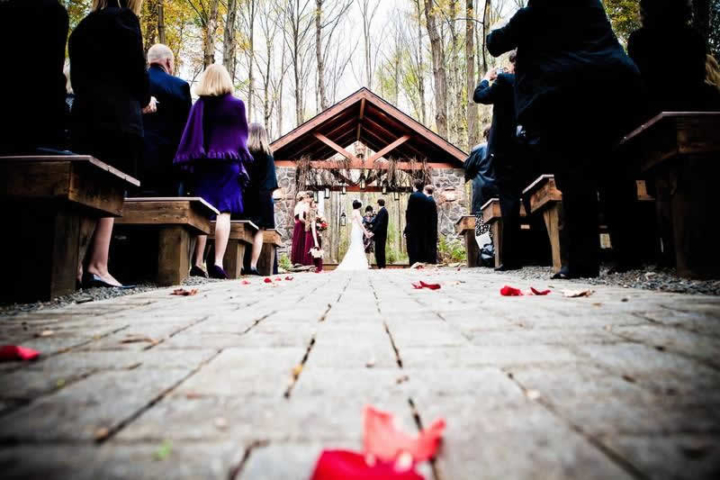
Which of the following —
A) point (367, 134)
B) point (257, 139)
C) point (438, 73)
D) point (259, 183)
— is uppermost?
point (438, 73)

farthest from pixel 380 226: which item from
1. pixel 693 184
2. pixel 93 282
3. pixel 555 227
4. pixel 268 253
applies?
pixel 693 184

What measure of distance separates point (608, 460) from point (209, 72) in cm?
482

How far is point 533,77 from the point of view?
2914mm

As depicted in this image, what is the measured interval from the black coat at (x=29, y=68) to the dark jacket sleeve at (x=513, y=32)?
9.72ft

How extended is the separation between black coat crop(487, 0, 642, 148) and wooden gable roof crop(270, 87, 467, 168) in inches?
386

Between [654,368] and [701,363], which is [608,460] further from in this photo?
[701,363]

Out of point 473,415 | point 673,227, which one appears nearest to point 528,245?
point 673,227

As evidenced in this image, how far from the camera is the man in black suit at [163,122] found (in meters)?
4.17

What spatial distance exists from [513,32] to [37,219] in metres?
3.39

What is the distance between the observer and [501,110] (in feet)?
14.5

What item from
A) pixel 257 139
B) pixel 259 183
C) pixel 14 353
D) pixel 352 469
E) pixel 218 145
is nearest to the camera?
pixel 352 469

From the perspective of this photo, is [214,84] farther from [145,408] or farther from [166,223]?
[145,408]

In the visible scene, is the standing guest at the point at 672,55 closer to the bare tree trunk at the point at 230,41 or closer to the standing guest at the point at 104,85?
the standing guest at the point at 104,85

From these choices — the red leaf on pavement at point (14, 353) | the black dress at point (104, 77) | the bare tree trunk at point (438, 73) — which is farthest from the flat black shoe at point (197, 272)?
the bare tree trunk at point (438, 73)
